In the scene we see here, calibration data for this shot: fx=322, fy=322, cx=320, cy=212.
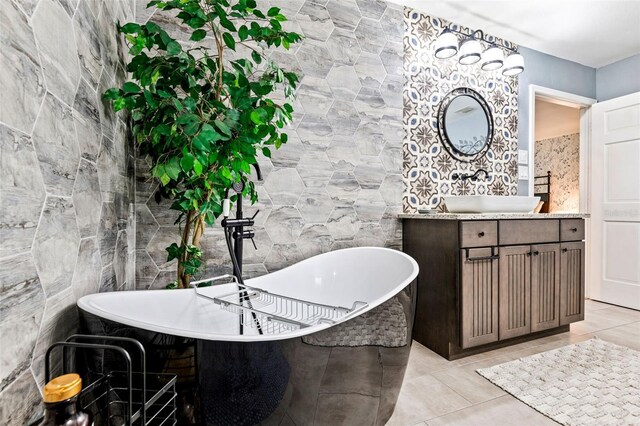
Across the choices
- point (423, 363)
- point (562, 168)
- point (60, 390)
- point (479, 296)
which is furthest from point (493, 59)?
point (562, 168)

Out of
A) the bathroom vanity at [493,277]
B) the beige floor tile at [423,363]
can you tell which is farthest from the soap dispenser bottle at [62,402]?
the bathroom vanity at [493,277]

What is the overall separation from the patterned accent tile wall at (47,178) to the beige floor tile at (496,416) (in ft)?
4.92

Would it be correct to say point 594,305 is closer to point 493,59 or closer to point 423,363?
point 423,363

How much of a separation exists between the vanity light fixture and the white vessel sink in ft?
4.04

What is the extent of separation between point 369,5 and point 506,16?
4.02ft

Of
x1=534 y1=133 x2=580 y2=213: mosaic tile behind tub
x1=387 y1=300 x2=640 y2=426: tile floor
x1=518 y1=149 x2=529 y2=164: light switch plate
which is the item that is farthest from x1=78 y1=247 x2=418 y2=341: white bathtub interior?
x1=534 y1=133 x2=580 y2=213: mosaic tile behind tub

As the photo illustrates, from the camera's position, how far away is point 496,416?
149 centimetres

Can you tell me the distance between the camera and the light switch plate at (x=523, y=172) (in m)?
3.08

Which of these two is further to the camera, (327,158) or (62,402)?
(327,158)

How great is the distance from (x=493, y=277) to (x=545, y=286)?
55 cm

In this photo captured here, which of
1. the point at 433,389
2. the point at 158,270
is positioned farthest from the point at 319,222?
the point at 433,389

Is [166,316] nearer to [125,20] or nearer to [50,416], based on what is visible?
[50,416]

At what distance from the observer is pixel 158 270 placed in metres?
1.94

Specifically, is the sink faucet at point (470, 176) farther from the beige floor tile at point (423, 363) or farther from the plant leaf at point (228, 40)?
the plant leaf at point (228, 40)
